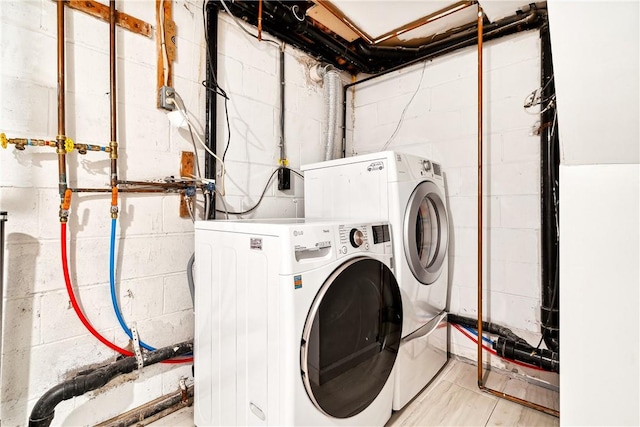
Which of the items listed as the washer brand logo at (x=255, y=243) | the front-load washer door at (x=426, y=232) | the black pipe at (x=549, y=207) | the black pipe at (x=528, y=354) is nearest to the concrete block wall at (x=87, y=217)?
the washer brand logo at (x=255, y=243)

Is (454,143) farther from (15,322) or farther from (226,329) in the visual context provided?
(15,322)

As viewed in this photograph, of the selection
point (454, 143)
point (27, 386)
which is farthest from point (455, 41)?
point (27, 386)

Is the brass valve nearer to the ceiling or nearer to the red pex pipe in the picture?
the red pex pipe

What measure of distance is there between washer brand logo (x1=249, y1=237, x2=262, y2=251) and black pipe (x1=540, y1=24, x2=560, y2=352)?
1.67 metres

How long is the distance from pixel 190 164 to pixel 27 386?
3.80 ft

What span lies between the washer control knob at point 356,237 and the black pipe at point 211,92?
2.81 ft

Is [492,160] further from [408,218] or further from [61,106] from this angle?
[61,106]

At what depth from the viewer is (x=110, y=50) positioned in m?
1.33

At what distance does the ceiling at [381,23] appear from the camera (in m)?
1.79

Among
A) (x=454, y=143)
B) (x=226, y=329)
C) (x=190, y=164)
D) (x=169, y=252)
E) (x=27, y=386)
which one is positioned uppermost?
(x=454, y=143)

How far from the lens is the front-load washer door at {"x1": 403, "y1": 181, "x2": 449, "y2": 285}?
155 centimetres

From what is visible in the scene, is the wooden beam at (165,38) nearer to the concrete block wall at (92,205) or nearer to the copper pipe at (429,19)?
the concrete block wall at (92,205)

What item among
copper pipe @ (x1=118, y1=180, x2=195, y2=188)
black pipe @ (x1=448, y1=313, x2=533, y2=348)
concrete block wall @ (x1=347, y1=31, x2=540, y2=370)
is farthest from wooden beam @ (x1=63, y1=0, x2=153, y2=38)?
black pipe @ (x1=448, y1=313, x2=533, y2=348)

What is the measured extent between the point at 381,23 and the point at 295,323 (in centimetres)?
205
